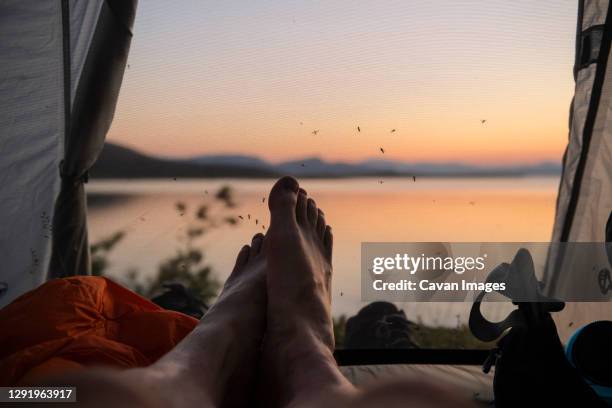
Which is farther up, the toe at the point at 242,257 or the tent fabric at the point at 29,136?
the tent fabric at the point at 29,136

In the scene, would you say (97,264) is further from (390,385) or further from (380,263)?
(390,385)

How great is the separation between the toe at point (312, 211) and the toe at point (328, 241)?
39 millimetres

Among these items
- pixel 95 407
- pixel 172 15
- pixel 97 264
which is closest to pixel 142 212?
pixel 97 264

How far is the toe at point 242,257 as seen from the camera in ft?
4.58

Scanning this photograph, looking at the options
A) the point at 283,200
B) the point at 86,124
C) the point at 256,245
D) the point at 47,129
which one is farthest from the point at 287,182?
the point at 47,129

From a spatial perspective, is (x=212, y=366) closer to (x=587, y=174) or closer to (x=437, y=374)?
(x=437, y=374)

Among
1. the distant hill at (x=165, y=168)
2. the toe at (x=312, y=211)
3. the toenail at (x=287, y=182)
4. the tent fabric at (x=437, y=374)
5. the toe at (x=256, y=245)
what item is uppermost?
the distant hill at (x=165, y=168)

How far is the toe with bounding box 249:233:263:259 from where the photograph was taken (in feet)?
4.62

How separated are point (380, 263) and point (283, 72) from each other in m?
0.51

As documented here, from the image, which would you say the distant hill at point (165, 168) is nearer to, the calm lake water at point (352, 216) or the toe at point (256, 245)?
the calm lake water at point (352, 216)

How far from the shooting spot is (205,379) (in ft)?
2.74

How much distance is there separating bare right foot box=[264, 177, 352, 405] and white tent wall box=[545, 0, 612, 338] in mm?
603

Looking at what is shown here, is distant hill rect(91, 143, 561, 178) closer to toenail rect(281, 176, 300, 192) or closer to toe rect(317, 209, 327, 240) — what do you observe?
toenail rect(281, 176, 300, 192)

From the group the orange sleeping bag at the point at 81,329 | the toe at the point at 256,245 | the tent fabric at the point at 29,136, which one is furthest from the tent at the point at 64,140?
the toe at the point at 256,245
